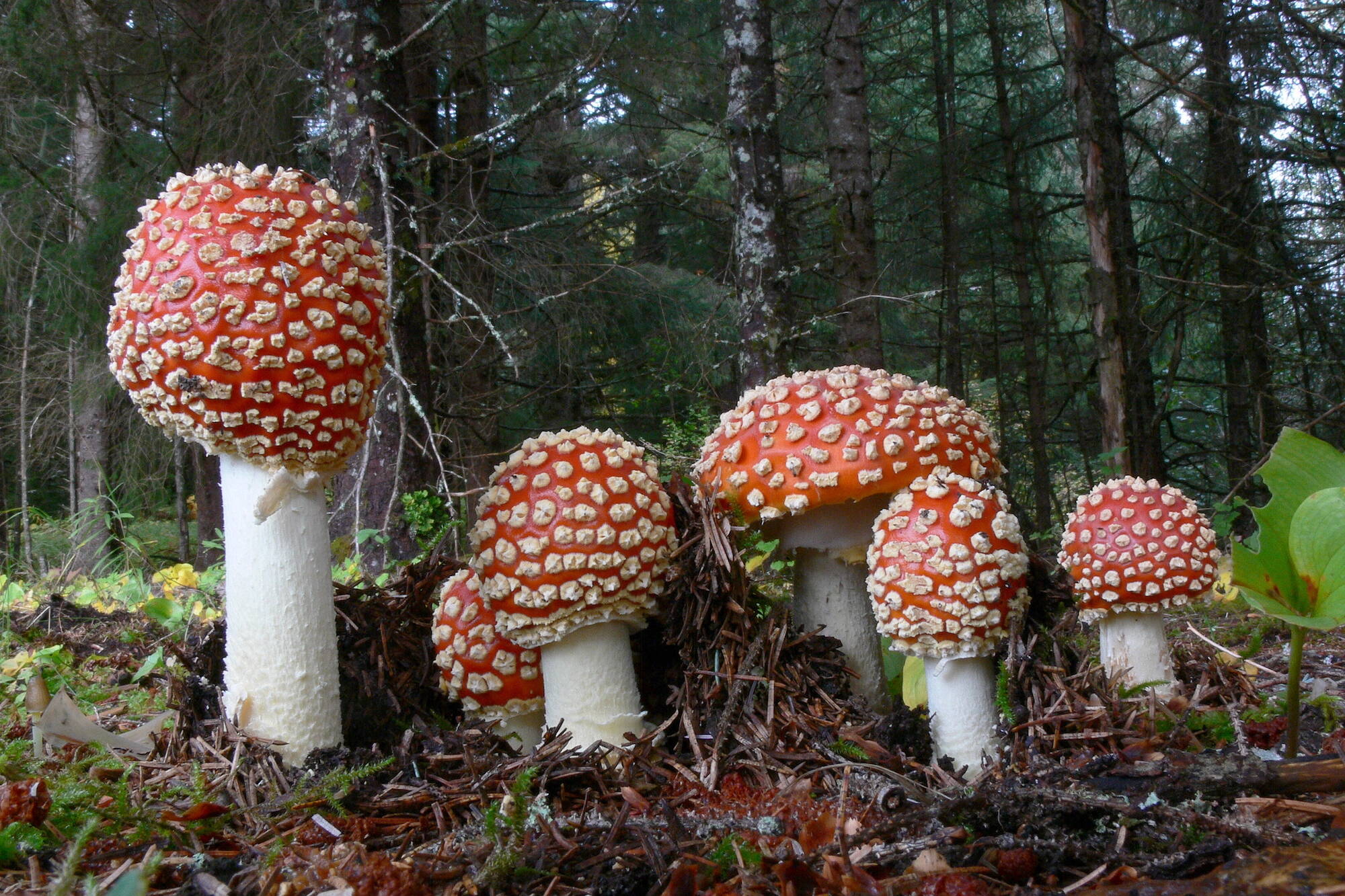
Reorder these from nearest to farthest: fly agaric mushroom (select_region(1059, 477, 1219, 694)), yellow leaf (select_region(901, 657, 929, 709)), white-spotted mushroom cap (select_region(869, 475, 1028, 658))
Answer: white-spotted mushroom cap (select_region(869, 475, 1028, 658)), fly agaric mushroom (select_region(1059, 477, 1219, 694)), yellow leaf (select_region(901, 657, 929, 709))

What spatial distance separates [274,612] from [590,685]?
0.84 metres

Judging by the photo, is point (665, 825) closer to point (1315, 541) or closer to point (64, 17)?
point (1315, 541)

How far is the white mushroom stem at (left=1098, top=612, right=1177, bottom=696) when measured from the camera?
2684 millimetres

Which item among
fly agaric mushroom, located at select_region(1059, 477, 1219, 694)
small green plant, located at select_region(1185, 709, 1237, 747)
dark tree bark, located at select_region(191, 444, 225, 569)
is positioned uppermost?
dark tree bark, located at select_region(191, 444, 225, 569)

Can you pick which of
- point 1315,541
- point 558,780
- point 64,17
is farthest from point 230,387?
point 64,17

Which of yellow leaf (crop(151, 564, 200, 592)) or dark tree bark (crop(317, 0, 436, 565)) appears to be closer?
dark tree bark (crop(317, 0, 436, 565))

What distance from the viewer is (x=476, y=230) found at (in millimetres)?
6047

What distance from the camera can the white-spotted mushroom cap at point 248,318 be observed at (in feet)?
6.35

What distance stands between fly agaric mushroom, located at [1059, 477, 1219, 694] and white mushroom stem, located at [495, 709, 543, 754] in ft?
5.51

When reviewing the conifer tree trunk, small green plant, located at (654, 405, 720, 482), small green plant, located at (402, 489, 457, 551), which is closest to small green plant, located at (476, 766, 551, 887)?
small green plant, located at (402, 489, 457, 551)

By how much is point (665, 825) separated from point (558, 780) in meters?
0.45

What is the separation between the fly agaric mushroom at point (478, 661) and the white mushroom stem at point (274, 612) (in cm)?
33

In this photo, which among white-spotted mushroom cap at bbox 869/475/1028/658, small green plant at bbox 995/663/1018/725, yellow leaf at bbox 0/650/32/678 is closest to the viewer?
white-spotted mushroom cap at bbox 869/475/1028/658

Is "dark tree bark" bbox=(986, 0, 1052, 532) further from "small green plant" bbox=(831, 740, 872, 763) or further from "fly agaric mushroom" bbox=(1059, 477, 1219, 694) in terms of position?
"small green plant" bbox=(831, 740, 872, 763)
